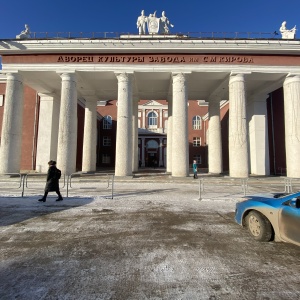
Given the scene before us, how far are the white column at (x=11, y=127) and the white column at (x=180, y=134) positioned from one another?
14.3 meters

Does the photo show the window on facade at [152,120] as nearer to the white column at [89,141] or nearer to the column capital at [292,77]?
the white column at [89,141]

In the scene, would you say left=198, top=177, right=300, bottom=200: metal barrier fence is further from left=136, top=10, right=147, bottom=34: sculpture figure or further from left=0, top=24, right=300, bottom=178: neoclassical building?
left=136, top=10, right=147, bottom=34: sculpture figure

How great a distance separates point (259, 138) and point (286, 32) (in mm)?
10689

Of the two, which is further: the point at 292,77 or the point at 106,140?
the point at 106,140

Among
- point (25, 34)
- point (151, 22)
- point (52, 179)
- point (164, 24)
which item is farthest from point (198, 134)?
point (52, 179)

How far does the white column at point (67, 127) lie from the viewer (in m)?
17.2

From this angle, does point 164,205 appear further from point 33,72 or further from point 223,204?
point 33,72

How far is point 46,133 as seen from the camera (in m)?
23.3

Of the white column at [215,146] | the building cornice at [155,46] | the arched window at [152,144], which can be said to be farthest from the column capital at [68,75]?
the arched window at [152,144]

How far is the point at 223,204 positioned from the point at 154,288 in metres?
6.07

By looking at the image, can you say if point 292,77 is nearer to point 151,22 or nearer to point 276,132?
point 276,132

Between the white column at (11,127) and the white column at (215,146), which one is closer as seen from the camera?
the white column at (11,127)

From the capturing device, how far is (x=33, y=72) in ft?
60.6

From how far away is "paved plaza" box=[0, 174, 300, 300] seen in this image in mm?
2684
